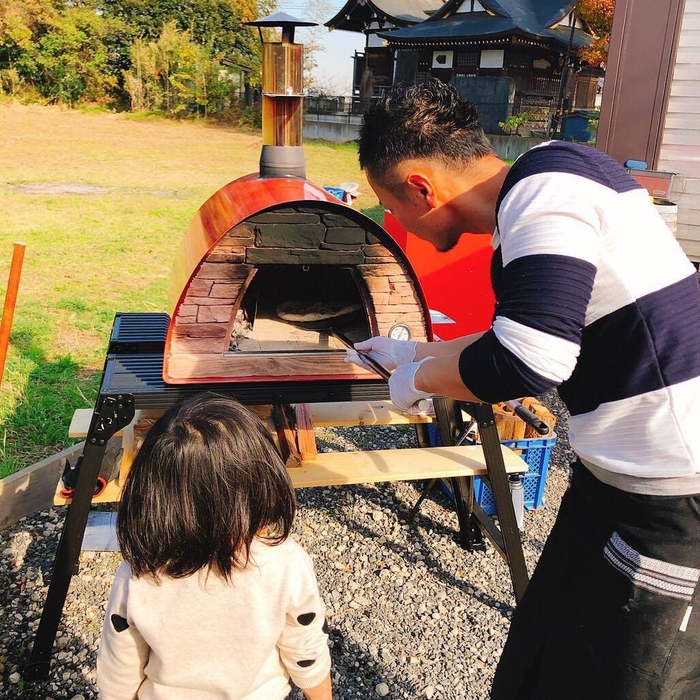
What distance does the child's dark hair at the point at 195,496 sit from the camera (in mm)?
1181

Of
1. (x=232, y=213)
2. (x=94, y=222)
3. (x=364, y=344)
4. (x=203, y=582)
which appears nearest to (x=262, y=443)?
(x=203, y=582)

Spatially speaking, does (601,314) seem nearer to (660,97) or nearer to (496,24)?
(660,97)

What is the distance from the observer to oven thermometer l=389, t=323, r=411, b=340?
8.25ft

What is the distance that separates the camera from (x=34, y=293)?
5.93 metres

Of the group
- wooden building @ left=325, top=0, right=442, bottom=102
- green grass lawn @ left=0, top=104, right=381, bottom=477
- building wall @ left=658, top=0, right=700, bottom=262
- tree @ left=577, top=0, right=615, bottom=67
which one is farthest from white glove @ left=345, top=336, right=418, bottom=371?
wooden building @ left=325, top=0, right=442, bottom=102

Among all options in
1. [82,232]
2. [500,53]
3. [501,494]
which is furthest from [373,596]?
[500,53]

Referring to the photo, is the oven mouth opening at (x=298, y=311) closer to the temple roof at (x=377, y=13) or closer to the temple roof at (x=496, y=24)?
the temple roof at (x=496, y=24)

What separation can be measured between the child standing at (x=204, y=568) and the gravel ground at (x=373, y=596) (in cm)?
117

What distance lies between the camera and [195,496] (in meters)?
1.18

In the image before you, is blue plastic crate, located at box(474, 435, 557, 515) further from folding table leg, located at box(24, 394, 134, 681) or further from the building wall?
the building wall

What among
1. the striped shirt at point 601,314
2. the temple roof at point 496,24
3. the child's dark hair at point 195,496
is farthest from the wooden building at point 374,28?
the child's dark hair at point 195,496

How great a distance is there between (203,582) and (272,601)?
145 mm

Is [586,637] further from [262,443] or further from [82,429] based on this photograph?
[82,429]

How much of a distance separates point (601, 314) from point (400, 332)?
1.32m
